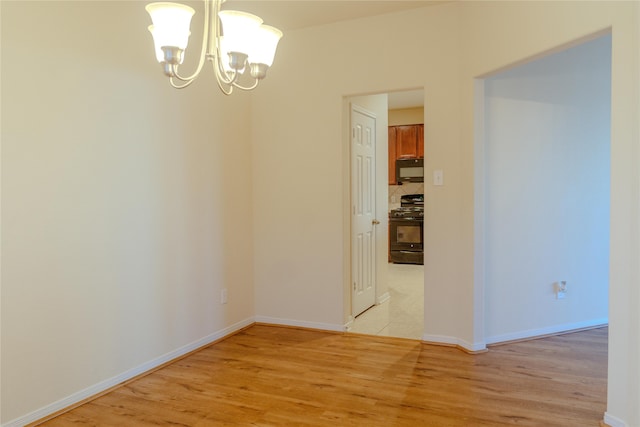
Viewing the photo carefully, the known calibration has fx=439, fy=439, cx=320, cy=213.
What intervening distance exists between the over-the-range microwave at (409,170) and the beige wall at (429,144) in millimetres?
4031

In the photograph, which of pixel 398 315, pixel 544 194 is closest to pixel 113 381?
pixel 398 315

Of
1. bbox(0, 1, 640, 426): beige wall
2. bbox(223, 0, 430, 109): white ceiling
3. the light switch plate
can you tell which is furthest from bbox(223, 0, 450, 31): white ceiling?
the light switch plate

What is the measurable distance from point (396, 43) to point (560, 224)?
1992 millimetres

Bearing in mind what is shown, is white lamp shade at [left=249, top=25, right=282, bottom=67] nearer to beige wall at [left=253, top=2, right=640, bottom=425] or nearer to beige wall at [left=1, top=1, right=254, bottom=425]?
beige wall at [left=1, top=1, right=254, bottom=425]

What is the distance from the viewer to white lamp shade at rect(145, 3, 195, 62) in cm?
175

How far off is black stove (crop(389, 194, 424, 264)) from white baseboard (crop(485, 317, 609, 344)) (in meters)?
3.48

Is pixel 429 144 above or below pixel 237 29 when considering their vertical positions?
below

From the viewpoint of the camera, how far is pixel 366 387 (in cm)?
267

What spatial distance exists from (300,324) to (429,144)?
1.91m

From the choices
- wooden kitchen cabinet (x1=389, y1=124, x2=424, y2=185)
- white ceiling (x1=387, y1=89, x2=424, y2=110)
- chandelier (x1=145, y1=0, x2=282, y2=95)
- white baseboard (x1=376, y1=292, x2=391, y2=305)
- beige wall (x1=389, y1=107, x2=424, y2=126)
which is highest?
white ceiling (x1=387, y1=89, x2=424, y2=110)

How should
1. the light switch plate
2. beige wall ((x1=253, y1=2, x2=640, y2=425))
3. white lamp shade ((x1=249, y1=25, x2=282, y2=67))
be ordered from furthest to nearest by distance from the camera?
the light switch plate → beige wall ((x1=253, y1=2, x2=640, y2=425)) → white lamp shade ((x1=249, y1=25, x2=282, y2=67))

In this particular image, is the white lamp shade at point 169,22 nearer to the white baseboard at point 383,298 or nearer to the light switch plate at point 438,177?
the light switch plate at point 438,177

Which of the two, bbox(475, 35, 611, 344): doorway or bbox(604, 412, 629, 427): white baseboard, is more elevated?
A: bbox(475, 35, 611, 344): doorway

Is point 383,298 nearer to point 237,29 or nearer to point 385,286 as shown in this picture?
point 385,286
